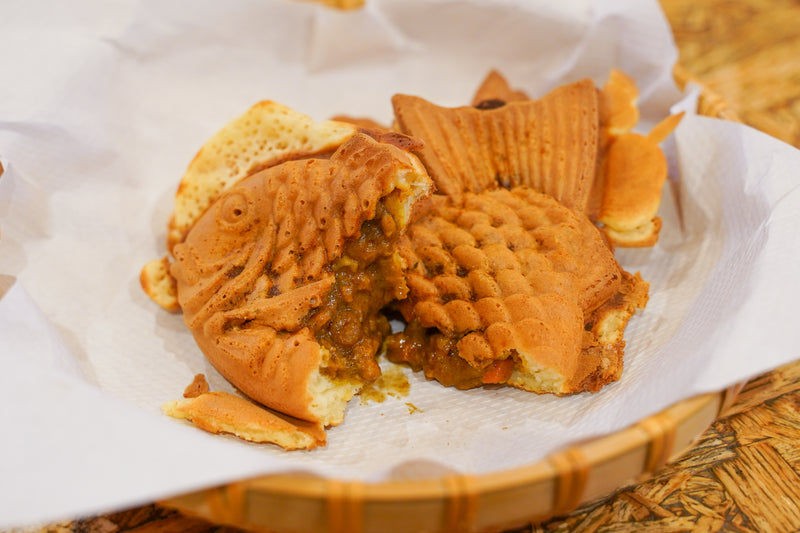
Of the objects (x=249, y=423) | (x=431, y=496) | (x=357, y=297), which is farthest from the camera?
(x=357, y=297)

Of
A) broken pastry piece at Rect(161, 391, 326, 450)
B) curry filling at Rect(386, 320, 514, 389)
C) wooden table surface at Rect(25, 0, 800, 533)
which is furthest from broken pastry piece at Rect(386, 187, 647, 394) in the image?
broken pastry piece at Rect(161, 391, 326, 450)

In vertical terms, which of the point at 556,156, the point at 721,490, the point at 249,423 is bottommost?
the point at 721,490

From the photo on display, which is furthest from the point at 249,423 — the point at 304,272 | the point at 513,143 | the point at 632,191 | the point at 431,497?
the point at 632,191

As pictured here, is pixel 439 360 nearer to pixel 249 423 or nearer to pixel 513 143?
pixel 249 423

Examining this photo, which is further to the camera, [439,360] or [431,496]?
[439,360]

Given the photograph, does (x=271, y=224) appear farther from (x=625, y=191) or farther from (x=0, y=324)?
(x=625, y=191)

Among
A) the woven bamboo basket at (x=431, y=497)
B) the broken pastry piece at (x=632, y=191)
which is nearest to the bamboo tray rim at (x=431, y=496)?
the woven bamboo basket at (x=431, y=497)
